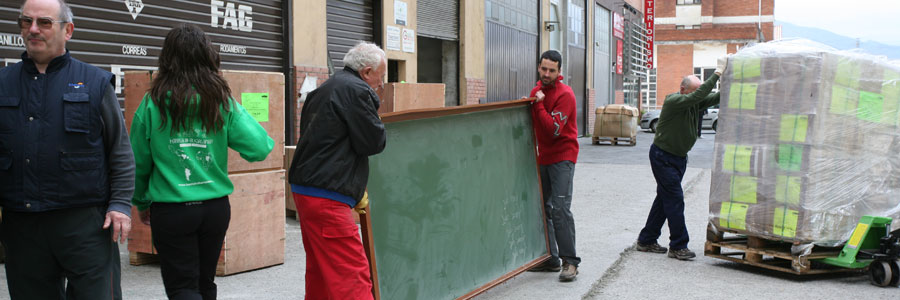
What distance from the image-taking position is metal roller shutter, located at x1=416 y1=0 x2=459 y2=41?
14695mm

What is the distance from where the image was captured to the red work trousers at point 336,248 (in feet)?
13.2

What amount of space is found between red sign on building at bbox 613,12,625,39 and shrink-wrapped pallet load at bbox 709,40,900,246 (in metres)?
26.8

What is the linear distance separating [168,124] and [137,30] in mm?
5564

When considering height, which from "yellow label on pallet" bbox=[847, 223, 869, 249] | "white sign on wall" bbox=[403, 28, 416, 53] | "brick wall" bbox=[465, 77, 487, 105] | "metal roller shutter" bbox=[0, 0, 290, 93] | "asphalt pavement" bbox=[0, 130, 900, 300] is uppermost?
"white sign on wall" bbox=[403, 28, 416, 53]

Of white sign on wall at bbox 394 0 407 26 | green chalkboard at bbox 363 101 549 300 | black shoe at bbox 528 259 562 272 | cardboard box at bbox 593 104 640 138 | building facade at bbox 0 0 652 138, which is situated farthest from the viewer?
cardboard box at bbox 593 104 640 138

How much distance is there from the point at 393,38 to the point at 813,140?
27.4 ft

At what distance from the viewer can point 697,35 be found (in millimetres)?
62469

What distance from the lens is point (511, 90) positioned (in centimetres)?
2011

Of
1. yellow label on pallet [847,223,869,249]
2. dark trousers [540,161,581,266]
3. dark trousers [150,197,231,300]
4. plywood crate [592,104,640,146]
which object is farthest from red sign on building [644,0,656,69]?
dark trousers [150,197,231,300]

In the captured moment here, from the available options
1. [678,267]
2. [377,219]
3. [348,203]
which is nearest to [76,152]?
[348,203]

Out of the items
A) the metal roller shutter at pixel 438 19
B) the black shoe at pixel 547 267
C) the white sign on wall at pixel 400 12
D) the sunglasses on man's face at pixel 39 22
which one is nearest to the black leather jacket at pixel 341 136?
the sunglasses on man's face at pixel 39 22

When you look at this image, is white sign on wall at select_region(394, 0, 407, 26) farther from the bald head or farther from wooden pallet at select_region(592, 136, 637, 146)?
wooden pallet at select_region(592, 136, 637, 146)

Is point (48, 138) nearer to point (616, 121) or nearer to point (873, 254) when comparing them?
point (873, 254)

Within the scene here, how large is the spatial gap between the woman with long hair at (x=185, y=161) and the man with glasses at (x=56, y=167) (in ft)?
1.06
